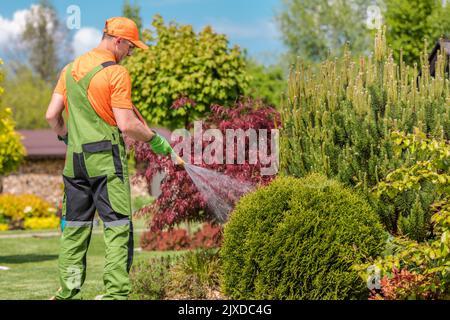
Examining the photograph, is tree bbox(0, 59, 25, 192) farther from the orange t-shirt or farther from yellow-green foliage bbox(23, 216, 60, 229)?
the orange t-shirt

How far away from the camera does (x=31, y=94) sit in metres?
52.0

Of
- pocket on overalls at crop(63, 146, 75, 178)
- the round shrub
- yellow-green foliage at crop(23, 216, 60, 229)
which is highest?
pocket on overalls at crop(63, 146, 75, 178)

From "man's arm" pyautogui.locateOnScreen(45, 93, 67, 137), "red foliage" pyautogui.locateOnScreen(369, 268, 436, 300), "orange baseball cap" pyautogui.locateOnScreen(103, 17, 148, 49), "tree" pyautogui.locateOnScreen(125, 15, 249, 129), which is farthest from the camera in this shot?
"tree" pyautogui.locateOnScreen(125, 15, 249, 129)

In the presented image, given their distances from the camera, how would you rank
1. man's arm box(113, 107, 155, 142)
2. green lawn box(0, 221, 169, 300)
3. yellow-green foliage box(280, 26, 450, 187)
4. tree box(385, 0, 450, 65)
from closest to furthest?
man's arm box(113, 107, 155, 142)
yellow-green foliage box(280, 26, 450, 187)
green lawn box(0, 221, 169, 300)
tree box(385, 0, 450, 65)

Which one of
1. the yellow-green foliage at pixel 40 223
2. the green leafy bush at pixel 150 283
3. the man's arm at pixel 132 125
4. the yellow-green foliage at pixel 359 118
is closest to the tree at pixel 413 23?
the yellow-green foliage at pixel 40 223

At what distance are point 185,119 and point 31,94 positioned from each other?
120 ft

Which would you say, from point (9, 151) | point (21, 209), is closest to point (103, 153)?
point (9, 151)

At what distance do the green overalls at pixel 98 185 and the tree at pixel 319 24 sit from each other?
33.8m

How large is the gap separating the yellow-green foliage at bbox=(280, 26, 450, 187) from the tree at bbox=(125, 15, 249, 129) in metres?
8.81

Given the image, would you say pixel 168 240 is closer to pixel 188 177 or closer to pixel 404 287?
pixel 188 177

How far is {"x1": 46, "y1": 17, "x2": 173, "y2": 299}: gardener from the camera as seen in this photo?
5.73 meters

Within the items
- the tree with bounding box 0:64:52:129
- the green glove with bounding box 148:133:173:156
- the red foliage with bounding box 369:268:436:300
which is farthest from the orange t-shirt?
the tree with bounding box 0:64:52:129

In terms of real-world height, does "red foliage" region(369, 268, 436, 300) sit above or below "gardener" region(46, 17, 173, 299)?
below

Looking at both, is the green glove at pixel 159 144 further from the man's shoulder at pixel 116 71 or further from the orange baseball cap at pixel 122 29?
the orange baseball cap at pixel 122 29
